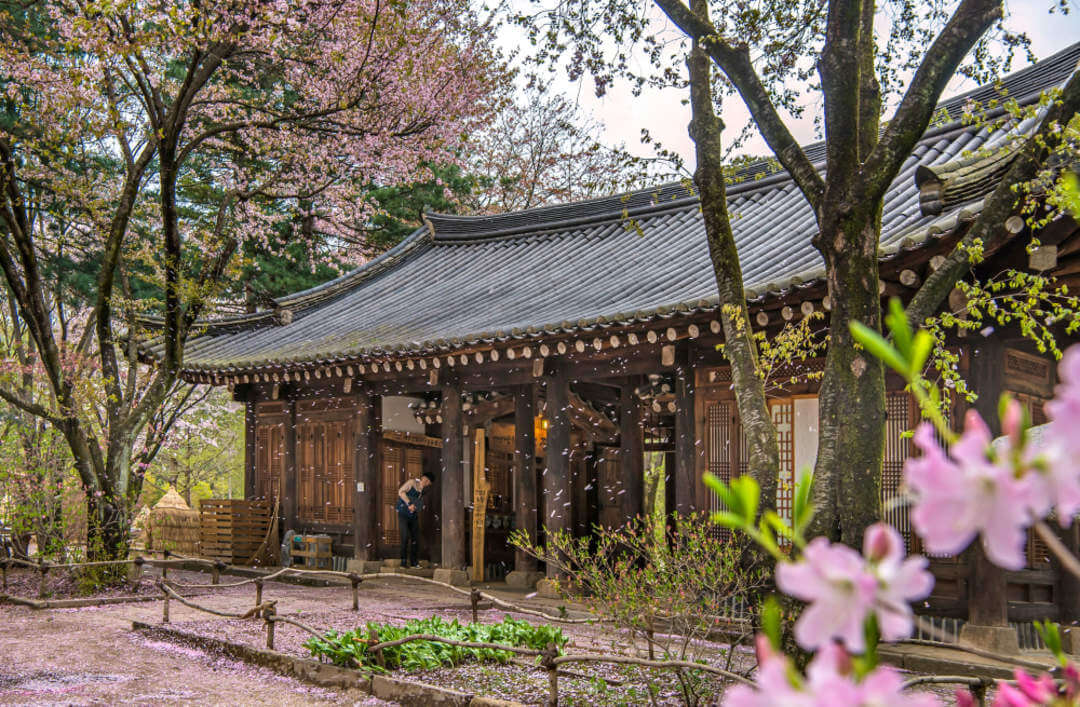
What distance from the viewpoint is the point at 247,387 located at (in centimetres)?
1661

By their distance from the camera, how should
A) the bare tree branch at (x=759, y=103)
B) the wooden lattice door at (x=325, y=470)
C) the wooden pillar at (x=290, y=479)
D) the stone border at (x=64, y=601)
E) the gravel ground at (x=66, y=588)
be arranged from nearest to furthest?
the bare tree branch at (x=759, y=103) → the stone border at (x=64, y=601) → the gravel ground at (x=66, y=588) → the wooden lattice door at (x=325, y=470) → the wooden pillar at (x=290, y=479)

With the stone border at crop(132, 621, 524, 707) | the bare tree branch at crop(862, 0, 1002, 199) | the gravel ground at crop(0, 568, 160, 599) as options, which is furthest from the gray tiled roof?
the stone border at crop(132, 621, 524, 707)

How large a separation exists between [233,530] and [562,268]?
22.4 feet

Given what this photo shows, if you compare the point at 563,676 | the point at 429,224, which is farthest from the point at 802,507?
the point at 429,224

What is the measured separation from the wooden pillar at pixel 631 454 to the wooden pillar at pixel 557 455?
37.5 inches

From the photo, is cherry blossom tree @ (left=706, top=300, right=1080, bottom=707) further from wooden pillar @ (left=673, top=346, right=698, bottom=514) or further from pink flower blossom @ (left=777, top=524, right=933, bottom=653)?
wooden pillar @ (left=673, top=346, right=698, bottom=514)

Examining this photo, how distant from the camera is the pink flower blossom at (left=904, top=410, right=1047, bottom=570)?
0.74 meters

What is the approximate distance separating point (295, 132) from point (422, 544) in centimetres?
691

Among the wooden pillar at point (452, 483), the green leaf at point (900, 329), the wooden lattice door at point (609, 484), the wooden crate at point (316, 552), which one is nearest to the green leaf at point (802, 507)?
the green leaf at point (900, 329)

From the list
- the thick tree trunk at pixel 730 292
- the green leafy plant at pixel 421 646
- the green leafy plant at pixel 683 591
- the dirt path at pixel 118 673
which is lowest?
the dirt path at pixel 118 673

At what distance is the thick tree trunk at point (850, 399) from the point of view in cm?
511

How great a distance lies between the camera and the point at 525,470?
12.6 meters

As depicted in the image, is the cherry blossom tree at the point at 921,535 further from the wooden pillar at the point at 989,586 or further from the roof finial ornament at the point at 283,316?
the roof finial ornament at the point at 283,316

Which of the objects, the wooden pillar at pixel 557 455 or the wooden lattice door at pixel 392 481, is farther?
the wooden lattice door at pixel 392 481
